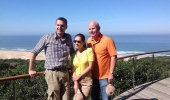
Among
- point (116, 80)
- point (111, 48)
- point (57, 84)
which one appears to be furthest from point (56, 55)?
point (116, 80)

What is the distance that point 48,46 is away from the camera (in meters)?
2.79

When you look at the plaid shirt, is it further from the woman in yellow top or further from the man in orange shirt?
the man in orange shirt

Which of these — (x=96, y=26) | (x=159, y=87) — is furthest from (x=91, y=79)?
(x=159, y=87)

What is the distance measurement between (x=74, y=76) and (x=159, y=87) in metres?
3.86

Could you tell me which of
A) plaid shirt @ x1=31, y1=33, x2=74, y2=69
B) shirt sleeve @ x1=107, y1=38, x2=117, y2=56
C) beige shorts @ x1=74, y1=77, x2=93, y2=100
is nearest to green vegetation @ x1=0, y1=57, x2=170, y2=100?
beige shorts @ x1=74, y1=77, x2=93, y2=100

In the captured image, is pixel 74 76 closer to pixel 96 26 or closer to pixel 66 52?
pixel 66 52

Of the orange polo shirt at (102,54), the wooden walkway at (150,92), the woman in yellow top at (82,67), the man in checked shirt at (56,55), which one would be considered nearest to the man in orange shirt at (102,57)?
the orange polo shirt at (102,54)

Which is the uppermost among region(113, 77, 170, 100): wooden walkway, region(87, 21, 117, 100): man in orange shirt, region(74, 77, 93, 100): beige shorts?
region(87, 21, 117, 100): man in orange shirt

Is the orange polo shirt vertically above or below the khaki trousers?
above

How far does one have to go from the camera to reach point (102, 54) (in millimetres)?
2996

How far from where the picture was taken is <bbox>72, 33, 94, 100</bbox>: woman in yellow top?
288 cm

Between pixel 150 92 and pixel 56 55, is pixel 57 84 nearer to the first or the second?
pixel 56 55

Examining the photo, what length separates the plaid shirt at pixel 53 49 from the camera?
9.07ft

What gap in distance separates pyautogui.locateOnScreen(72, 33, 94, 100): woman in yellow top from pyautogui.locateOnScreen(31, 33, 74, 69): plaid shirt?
178 mm
